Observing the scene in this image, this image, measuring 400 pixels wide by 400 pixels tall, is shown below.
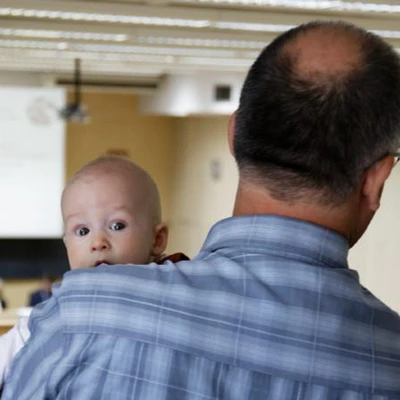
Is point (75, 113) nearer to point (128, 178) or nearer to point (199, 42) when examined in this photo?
point (199, 42)

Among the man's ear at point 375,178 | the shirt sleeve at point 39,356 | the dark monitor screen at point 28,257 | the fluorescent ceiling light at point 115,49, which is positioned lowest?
the dark monitor screen at point 28,257

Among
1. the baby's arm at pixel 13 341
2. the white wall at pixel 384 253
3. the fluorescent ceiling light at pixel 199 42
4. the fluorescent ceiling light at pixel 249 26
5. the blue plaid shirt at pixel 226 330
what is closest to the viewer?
the blue plaid shirt at pixel 226 330

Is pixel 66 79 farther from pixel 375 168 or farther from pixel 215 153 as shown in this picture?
pixel 375 168

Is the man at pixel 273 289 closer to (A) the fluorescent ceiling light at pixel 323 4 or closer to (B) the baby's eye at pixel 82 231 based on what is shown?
(B) the baby's eye at pixel 82 231

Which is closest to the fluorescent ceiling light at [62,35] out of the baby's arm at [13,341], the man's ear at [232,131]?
the baby's arm at [13,341]

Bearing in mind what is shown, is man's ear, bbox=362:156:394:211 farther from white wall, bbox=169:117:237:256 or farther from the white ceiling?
white wall, bbox=169:117:237:256

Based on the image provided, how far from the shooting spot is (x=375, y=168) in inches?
46.4

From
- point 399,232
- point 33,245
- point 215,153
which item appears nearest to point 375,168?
point 399,232

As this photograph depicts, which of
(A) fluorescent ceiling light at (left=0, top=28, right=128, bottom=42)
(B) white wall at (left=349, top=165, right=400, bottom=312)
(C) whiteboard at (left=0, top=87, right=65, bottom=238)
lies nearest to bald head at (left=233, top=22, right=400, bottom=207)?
(A) fluorescent ceiling light at (left=0, top=28, right=128, bottom=42)

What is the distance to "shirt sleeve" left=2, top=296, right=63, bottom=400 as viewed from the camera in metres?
1.16

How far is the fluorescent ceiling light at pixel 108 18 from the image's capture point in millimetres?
5410

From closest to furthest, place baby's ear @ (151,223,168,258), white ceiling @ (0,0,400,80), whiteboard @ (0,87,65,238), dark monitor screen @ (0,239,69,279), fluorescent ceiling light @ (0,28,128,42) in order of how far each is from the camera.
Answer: baby's ear @ (151,223,168,258), white ceiling @ (0,0,400,80), fluorescent ceiling light @ (0,28,128,42), whiteboard @ (0,87,65,238), dark monitor screen @ (0,239,69,279)

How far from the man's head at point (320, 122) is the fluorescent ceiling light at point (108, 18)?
4286 millimetres

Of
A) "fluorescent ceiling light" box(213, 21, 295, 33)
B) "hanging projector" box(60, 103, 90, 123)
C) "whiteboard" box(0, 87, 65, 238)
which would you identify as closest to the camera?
"fluorescent ceiling light" box(213, 21, 295, 33)
